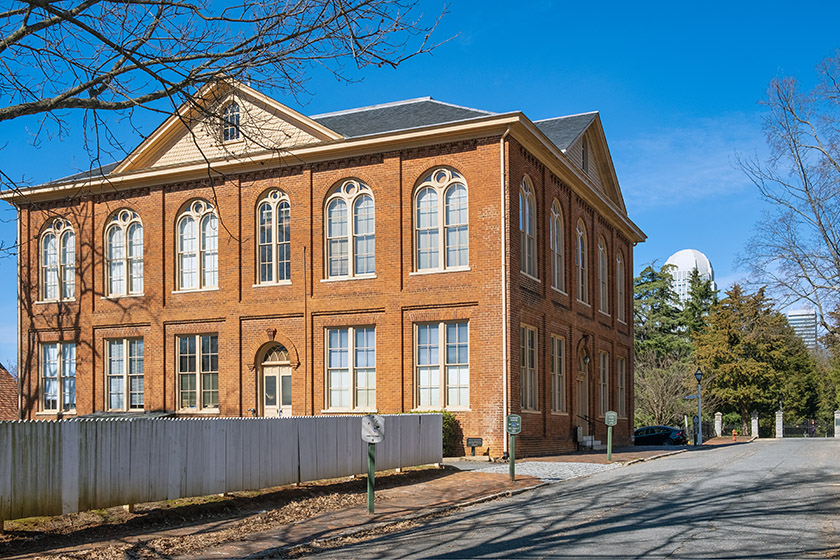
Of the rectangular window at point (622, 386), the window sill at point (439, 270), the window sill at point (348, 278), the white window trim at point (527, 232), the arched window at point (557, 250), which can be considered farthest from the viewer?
the rectangular window at point (622, 386)

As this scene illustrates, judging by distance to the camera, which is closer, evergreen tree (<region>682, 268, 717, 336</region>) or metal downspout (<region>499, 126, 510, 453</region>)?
metal downspout (<region>499, 126, 510, 453</region>)

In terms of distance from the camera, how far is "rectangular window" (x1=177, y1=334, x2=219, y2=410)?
29.8 metres

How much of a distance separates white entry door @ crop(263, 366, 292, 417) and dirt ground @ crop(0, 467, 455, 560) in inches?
477

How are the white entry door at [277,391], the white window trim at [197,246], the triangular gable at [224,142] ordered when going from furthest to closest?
1. the white window trim at [197,246]
2. the white entry door at [277,391]
3. the triangular gable at [224,142]

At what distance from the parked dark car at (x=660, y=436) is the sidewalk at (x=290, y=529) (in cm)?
2592

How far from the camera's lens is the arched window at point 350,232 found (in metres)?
27.7

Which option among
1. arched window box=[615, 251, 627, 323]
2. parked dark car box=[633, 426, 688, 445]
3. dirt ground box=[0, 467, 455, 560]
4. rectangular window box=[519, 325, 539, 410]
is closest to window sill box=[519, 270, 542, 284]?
rectangular window box=[519, 325, 539, 410]

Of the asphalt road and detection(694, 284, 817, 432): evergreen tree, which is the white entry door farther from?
detection(694, 284, 817, 432): evergreen tree

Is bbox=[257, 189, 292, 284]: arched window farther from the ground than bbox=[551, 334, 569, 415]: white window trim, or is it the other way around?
bbox=[257, 189, 292, 284]: arched window

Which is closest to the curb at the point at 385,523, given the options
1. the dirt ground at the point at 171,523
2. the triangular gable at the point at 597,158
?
the dirt ground at the point at 171,523

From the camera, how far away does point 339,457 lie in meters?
18.0

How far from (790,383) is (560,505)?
62929 mm

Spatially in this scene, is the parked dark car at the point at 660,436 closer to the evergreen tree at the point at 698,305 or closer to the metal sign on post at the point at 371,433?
the evergreen tree at the point at 698,305

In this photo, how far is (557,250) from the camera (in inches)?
1208
